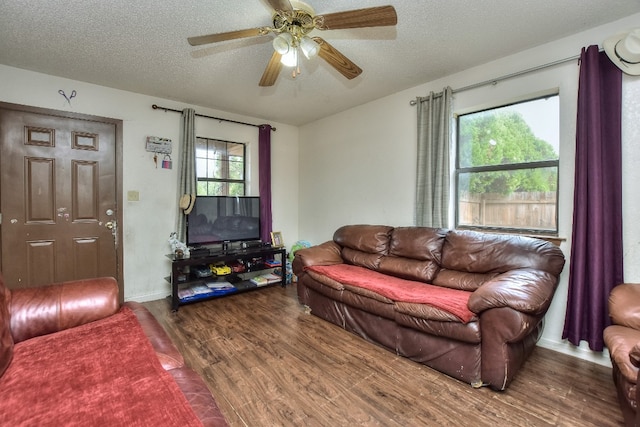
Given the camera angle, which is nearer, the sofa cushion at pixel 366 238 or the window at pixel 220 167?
the sofa cushion at pixel 366 238

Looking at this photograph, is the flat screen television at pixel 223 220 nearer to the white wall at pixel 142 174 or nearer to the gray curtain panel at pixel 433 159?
the white wall at pixel 142 174

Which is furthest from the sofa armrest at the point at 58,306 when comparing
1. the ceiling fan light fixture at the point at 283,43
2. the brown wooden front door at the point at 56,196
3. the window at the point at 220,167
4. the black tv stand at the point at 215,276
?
the window at the point at 220,167

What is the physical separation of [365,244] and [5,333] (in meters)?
2.77

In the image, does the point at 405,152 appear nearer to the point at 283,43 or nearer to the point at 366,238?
the point at 366,238

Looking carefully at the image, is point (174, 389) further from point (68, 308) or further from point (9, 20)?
point (9, 20)

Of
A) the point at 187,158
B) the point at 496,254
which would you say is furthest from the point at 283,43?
the point at 187,158

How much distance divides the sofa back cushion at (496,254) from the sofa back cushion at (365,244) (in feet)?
2.19

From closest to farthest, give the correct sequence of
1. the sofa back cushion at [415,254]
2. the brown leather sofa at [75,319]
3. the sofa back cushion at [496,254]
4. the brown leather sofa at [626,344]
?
1. the brown leather sofa at [75,319]
2. the brown leather sofa at [626,344]
3. the sofa back cushion at [496,254]
4. the sofa back cushion at [415,254]

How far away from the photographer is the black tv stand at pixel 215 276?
327 centimetres

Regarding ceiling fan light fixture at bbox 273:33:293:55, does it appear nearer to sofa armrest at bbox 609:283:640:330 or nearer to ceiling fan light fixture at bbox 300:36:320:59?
ceiling fan light fixture at bbox 300:36:320:59

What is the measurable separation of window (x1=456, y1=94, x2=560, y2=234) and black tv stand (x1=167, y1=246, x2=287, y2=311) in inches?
96.8

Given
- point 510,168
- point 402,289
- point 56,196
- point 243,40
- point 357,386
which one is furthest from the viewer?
point 56,196

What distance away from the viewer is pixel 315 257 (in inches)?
128

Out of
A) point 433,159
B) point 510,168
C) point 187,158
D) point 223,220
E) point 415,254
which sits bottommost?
point 415,254
